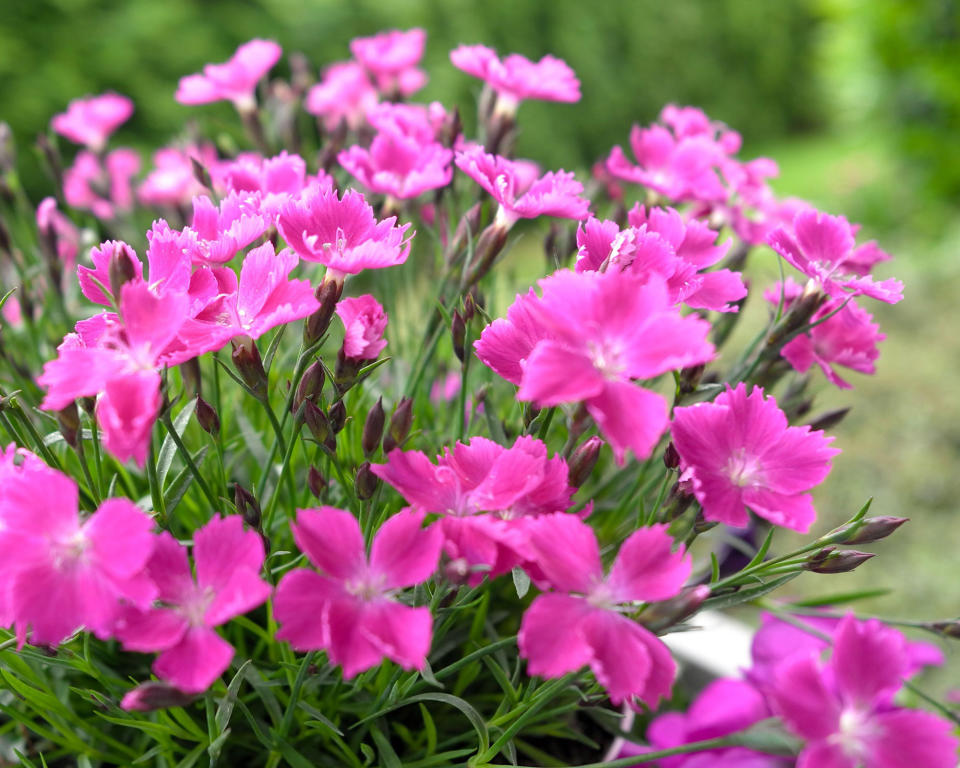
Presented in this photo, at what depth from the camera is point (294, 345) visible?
63 centimetres

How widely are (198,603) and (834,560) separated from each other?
285 mm

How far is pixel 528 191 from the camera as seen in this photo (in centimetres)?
45

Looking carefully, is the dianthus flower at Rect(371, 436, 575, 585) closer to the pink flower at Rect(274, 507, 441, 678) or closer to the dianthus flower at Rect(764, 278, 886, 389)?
the pink flower at Rect(274, 507, 441, 678)

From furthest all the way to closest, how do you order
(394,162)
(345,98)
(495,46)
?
(495,46) → (345,98) → (394,162)

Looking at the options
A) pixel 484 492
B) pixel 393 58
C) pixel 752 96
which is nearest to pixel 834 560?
pixel 484 492

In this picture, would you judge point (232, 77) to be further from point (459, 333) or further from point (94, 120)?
point (459, 333)

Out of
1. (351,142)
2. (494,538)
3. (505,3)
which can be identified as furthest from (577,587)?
(505,3)

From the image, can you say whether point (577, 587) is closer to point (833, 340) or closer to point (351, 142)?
point (833, 340)

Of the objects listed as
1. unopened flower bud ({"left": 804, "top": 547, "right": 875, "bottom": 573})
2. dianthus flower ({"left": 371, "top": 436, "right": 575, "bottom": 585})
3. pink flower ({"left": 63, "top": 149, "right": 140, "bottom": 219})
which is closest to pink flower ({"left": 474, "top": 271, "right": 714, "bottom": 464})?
dianthus flower ({"left": 371, "top": 436, "right": 575, "bottom": 585})

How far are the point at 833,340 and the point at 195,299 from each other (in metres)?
0.35

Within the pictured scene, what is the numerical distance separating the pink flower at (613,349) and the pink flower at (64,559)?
0.48 feet

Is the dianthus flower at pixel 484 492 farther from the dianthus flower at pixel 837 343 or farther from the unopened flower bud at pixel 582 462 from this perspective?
the dianthus flower at pixel 837 343

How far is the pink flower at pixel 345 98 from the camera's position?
2.39ft

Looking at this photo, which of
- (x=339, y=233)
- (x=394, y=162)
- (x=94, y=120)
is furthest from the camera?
(x=94, y=120)
